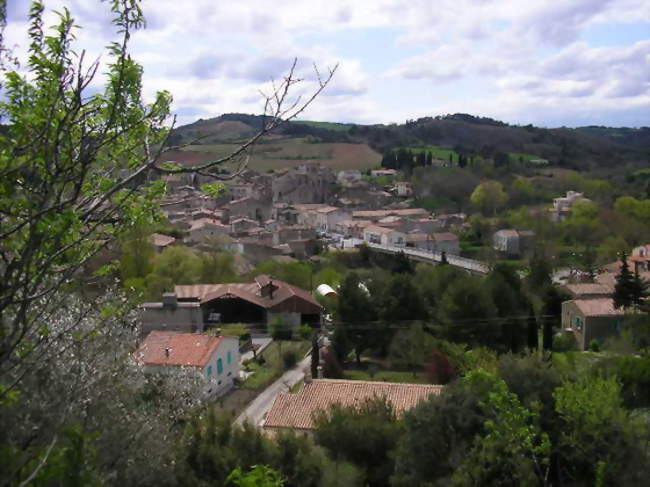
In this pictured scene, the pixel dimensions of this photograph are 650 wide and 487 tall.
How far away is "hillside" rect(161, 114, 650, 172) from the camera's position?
88.9 m

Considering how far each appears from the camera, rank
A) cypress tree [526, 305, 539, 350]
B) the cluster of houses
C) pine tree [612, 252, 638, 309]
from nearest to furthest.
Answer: cypress tree [526, 305, 539, 350] < pine tree [612, 252, 638, 309] < the cluster of houses

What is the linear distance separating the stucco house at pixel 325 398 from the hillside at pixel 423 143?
57698 mm

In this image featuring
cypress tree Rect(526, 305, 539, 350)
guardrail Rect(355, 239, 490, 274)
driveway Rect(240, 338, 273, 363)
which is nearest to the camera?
driveway Rect(240, 338, 273, 363)

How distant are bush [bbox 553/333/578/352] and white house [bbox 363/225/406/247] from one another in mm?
22401

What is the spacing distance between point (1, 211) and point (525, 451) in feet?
22.9

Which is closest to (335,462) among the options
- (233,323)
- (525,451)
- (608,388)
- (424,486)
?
(424,486)

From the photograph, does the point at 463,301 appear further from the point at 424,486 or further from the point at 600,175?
the point at 600,175

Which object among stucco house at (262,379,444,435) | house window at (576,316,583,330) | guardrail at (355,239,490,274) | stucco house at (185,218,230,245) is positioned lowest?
guardrail at (355,239,490,274)

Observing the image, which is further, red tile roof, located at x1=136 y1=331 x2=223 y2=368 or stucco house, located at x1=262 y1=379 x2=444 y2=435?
red tile roof, located at x1=136 y1=331 x2=223 y2=368

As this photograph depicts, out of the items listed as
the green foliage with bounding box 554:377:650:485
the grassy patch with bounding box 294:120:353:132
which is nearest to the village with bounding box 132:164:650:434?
the green foliage with bounding box 554:377:650:485

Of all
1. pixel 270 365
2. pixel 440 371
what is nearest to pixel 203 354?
pixel 270 365

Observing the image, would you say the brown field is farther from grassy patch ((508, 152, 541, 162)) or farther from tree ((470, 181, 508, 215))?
tree ((470, 181, 508, 215))

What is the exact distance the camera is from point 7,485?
9.64 feet

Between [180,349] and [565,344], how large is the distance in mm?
13751
